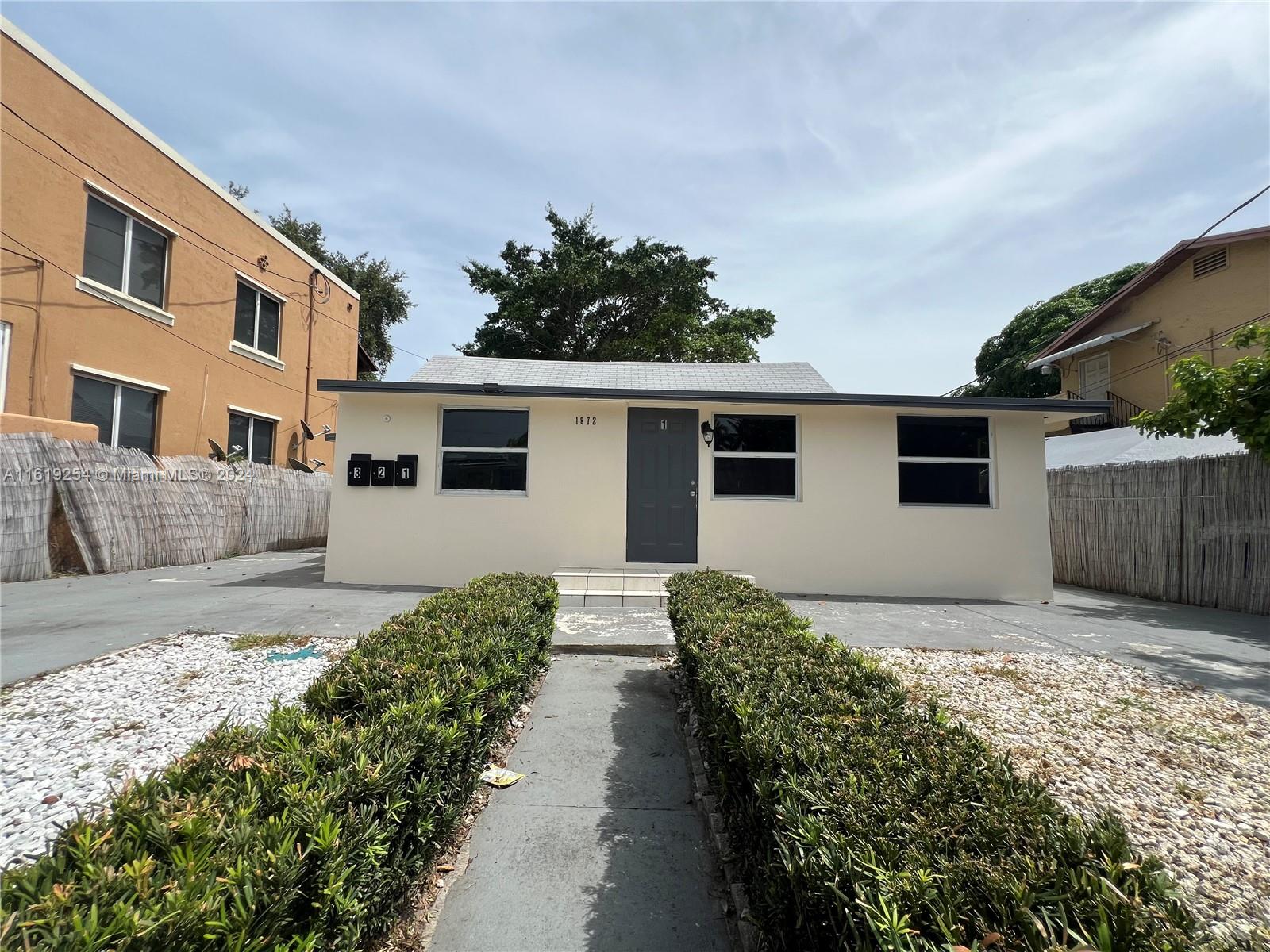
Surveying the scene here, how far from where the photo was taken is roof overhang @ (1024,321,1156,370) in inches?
663

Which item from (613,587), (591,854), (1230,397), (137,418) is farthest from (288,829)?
(137,418)

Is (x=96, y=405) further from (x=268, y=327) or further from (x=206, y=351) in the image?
(x=268, y=327)

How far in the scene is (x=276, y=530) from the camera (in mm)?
10992

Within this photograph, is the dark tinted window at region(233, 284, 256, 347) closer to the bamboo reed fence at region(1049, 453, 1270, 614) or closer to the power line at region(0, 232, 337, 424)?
the power line at region(0, 232, 337, 424)

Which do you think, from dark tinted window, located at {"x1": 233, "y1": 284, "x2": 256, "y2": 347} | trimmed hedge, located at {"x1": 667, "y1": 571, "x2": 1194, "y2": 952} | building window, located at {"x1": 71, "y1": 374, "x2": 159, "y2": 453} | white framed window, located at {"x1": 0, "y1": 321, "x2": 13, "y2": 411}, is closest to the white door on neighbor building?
trimmed hedge, located at {"x1": 667, "y1": 571, "x2": 1194, "y2": 952}

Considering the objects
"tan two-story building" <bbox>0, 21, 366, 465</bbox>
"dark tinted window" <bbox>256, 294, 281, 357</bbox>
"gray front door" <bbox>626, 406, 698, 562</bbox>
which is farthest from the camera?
"dark tinted window" <bbox>256, 294, 281, 357</bbox>

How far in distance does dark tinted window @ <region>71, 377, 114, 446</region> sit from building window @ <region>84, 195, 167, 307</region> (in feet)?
5.33

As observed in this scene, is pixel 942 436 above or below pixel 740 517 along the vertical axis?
above

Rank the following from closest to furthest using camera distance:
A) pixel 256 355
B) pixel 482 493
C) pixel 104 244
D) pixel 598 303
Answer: pixel 482 493, pixel 104 244, pixel 256 355, pixel 598 303

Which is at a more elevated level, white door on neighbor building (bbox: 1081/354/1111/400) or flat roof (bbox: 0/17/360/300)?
flat roof (bbox: 0/17/360/300)

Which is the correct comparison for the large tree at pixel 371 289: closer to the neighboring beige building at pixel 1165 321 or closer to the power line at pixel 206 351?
the power line at pixel 206 351

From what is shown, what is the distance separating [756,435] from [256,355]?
1069cm

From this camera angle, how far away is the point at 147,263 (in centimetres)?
973

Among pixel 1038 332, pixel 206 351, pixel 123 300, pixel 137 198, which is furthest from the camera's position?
pixel 1038 332
